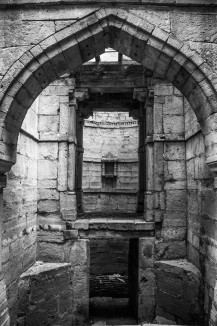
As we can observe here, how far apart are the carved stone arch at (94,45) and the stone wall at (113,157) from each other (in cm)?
767

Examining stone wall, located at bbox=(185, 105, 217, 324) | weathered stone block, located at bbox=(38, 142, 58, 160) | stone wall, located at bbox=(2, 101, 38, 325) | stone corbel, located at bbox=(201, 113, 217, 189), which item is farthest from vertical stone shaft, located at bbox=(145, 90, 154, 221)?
stone corbel, located at bbox=(201, 113, 217, 189)

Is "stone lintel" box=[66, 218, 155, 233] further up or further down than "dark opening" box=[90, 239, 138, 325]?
further up

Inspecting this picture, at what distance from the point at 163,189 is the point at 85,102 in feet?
9.74

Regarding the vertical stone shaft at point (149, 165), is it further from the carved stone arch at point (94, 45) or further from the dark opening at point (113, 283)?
the carved stone arch at point (94, 45)

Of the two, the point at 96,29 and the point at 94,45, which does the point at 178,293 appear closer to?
the point at 94,45

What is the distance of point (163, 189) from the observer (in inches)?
209

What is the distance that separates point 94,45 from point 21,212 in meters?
2.88

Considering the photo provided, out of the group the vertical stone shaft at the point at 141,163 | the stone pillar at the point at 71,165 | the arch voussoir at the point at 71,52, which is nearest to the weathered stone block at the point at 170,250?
the vertical stone shaft at the point at 141,163

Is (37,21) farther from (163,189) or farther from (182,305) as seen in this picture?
(182,305)

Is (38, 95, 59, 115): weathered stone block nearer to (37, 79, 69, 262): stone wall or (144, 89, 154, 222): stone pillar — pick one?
(37, 79, 69, 262): stone wall

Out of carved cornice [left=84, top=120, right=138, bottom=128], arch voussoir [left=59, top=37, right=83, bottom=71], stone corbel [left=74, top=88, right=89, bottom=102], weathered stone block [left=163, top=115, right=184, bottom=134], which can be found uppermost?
carved cornice [left=84, top=120, right=138, bottom=128]

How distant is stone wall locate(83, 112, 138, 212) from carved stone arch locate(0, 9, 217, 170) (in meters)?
7.67

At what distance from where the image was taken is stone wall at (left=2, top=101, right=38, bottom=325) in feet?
12.6

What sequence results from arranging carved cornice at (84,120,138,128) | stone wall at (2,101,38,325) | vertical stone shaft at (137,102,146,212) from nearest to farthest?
stone wall at (2,101,38,325)
vertical stone shaft at (137,102,146,212)
carved cornice at (84,120,138,128)
